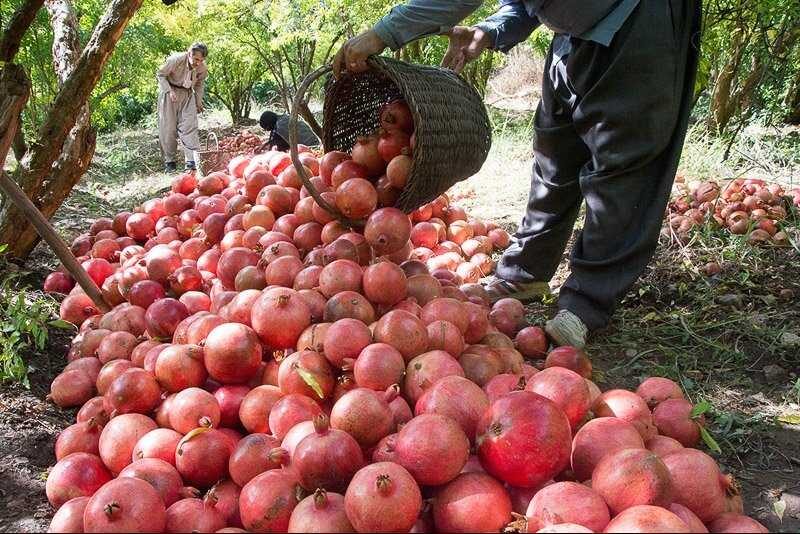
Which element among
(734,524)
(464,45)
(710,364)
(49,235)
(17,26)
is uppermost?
(17,26)

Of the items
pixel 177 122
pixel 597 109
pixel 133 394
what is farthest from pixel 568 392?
pixel 177 122

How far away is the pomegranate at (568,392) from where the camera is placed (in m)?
1.74

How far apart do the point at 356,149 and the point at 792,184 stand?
4.56 m

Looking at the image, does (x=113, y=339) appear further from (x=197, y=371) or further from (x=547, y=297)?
(x=547, y=297)

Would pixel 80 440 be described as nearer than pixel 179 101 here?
Yes

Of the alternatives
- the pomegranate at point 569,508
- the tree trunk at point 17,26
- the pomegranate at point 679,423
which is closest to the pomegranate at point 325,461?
the pomegranate at point 569,508

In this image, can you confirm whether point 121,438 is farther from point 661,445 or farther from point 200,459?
point 661,445

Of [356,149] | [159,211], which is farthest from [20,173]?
[356,149]

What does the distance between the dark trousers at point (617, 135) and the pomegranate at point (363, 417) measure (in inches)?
66.9

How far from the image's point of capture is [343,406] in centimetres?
172

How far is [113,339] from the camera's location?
103 inches

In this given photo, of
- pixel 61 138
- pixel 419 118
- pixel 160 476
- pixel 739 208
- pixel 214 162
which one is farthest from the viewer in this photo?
pixel 214 162

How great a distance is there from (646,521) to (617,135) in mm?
2020

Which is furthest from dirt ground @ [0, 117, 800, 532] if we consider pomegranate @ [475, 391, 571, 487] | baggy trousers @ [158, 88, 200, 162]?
baggy trousers @ [158, 88, 200, 162]
